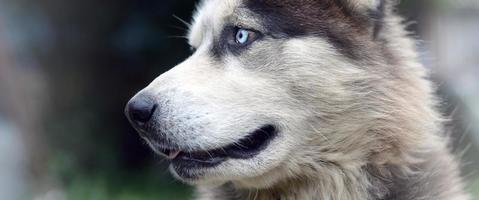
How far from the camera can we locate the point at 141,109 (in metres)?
2.94

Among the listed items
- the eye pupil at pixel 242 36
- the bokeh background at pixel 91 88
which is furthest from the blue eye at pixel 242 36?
the bokeh background at pixel 91 88

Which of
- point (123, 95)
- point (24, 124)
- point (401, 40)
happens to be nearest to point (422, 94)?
point (401, 40)

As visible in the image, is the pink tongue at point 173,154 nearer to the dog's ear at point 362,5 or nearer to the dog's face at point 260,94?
the dog's face at point 260,94

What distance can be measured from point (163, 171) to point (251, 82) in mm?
4811

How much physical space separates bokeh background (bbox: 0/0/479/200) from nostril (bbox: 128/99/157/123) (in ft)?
14.0

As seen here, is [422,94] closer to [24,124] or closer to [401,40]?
[401,40]

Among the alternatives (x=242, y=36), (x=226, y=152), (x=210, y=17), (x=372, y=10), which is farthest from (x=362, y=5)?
(x=226, y=152)

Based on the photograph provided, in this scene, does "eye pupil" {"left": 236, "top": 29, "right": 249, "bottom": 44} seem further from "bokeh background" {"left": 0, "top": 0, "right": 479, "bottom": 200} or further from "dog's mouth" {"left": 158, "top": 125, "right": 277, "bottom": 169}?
"bokeh background" {"left": 0, "top": 0, "right": 479, "bottom": 200}

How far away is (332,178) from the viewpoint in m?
3.10

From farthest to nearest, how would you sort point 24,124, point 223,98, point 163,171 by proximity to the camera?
point 163,171
point 24,124
point 223,98

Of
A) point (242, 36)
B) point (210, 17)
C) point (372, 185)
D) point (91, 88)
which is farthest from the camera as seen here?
point (91, 88)

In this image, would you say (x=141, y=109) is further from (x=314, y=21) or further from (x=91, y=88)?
(x=91, y=88)

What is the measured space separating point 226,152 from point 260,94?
26 centimetres

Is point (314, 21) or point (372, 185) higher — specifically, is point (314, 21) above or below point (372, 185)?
above
